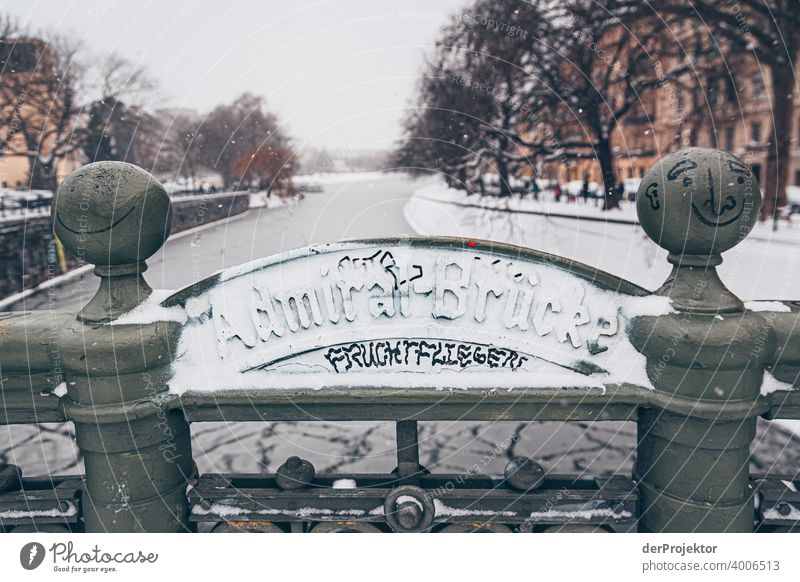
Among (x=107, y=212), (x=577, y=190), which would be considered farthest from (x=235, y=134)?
(x=577, y=190)

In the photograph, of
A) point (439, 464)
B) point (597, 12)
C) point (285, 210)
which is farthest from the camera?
point (597, 12)

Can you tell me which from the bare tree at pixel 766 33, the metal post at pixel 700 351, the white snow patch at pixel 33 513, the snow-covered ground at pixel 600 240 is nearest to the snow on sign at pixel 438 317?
the metal post at pixel 700 351

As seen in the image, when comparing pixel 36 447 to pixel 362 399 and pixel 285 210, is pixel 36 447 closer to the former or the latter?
pixel 285 210

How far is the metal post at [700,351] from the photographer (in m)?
2.37

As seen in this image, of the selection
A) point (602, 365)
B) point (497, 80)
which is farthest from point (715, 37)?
point (602, 365)

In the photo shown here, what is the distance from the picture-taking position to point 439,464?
432 centimetres

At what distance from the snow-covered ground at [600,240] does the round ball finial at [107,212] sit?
361 centimetres

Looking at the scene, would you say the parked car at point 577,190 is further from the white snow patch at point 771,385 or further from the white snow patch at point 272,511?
the white snow patch at point 272,511

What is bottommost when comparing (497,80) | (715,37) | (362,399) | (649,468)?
(649,468)

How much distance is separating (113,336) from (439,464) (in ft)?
8.70

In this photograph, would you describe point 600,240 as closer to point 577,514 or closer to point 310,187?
point 310,187

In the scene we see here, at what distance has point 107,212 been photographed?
243 cm

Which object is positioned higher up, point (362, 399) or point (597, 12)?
point (597, 12)

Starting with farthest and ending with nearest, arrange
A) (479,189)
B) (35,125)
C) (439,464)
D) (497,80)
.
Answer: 1. (35,125)
2. (497,80)
3. (479,189)
4. (439,464)
